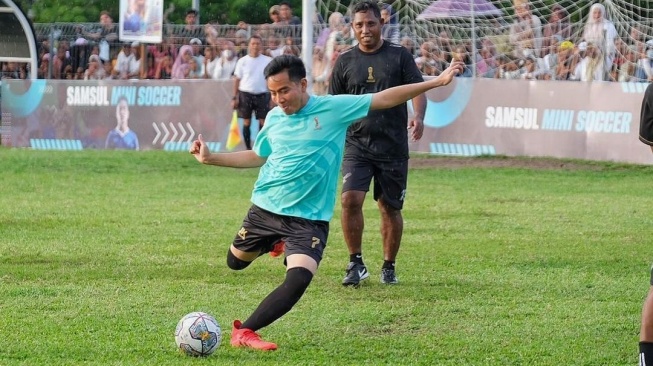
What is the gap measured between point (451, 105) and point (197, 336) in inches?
565

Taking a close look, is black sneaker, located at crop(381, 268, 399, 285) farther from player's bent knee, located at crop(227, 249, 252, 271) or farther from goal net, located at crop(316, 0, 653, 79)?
goal net, located at crop(316, 0, 653, 79)

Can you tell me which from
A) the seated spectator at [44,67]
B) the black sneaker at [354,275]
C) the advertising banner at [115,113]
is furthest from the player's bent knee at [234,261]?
the seated spectator at [44,67]

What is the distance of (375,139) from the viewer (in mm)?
9133

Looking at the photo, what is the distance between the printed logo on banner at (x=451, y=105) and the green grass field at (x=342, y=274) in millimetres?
4072

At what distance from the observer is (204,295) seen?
27.7 ft

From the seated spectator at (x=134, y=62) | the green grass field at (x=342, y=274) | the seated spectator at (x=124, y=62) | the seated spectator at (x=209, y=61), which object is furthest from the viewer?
the seated spectator at (x=124, y=62)

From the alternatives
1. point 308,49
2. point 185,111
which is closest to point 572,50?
point 308,49

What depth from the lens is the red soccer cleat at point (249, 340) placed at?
665 cm

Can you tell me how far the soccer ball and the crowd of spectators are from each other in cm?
1332

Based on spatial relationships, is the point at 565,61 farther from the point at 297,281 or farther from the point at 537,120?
the point at 297,281

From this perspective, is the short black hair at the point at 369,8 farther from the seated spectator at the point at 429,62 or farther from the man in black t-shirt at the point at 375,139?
the seated spectator at the point at 429,62

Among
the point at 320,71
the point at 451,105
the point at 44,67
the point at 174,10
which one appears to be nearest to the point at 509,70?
the point at 451,105

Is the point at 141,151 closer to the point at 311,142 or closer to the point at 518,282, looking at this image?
the point at 518,282

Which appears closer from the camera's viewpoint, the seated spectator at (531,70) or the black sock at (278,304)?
the black sock at (278,304)
